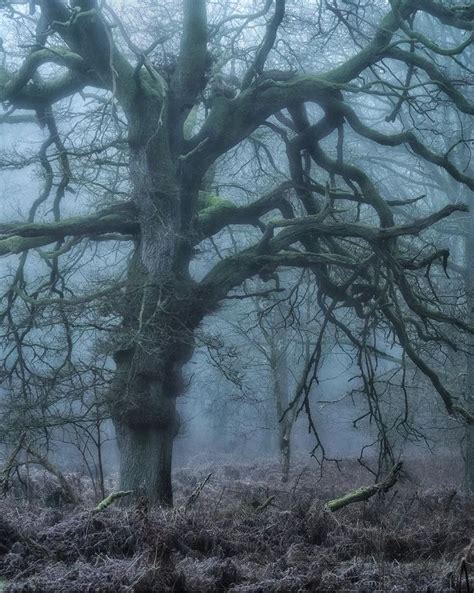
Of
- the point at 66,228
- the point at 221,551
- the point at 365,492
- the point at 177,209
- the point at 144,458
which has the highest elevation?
the point at 177,209

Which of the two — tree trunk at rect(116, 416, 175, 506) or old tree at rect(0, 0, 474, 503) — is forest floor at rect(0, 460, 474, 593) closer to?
tree trunk at rect(116, 416, 175, 506)

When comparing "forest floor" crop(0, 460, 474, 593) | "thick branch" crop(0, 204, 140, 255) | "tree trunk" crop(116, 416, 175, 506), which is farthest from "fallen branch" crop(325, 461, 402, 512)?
"thick branch" crop(0, 204, 140, 255)

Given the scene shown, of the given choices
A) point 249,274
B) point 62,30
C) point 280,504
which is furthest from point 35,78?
point 280,504

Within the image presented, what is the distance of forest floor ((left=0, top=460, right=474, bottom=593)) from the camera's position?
4.78 meters

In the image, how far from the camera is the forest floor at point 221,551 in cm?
478

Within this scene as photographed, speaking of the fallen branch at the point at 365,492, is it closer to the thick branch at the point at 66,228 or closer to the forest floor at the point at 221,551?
the forest floor at the point at 221,551

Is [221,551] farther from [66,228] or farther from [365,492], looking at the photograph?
[66,228]

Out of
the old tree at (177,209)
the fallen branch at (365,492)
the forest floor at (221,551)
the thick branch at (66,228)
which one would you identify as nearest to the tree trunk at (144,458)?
the old tree at (177,209)

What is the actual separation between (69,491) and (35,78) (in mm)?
6872

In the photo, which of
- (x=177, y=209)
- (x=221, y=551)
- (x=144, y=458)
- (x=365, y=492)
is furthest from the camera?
(x=177, y=209)

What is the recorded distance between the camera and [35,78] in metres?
11.6

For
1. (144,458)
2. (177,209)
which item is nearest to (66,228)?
(177,209)

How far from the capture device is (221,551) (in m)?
6.18

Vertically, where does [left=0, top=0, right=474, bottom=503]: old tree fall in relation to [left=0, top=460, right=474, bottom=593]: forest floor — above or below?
above
